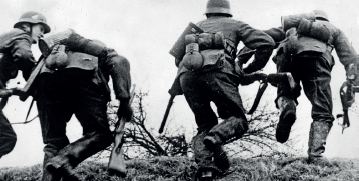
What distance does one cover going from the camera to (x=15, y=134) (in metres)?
7.63

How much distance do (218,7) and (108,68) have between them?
1.87 m

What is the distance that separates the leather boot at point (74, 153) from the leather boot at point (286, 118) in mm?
2318

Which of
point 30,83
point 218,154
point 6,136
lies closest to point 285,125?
point 218,154

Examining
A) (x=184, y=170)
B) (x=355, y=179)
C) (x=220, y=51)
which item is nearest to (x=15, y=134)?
(x=184, y=170)

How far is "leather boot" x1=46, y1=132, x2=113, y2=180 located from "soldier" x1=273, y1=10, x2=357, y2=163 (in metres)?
2.46

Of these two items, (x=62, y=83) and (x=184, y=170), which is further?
(x=184, y=170)

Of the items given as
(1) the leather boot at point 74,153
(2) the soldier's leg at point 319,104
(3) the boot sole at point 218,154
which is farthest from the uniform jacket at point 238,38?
(1) the leather boot at point 74,153

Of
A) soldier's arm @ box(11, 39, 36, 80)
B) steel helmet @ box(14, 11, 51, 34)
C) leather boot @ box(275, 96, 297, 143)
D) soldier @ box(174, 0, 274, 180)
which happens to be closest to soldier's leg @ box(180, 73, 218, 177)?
soldier @ box(174, 0, 274, 180)

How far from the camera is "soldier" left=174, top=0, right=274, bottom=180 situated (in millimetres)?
6473

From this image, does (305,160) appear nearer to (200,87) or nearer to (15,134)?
(200,87)

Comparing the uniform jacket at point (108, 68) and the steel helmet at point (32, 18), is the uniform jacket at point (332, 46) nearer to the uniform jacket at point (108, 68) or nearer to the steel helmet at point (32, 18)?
the uniform jacket at point (108, 68)

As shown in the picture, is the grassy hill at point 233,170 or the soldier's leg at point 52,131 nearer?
the soldier's leg at point 52,131

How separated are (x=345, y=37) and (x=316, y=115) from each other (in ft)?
4.13

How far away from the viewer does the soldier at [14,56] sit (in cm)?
717
